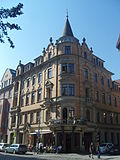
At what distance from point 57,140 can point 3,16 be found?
26.3 metres

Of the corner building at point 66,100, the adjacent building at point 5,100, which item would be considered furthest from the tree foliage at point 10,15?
the adjacent building at point 5,100

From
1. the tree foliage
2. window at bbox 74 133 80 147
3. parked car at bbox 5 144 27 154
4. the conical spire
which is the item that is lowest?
parked car at bbox 5 144 27 154

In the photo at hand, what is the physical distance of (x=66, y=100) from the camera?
34125 millimetres

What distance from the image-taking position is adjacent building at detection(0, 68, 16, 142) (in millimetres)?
50094

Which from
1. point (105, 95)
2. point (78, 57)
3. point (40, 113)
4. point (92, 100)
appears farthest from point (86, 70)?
point (40, 113)

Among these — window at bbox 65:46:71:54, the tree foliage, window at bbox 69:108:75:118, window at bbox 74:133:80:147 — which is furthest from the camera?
window at bbox 65:46:71:54

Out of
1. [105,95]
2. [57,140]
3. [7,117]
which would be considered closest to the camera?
[57,140]

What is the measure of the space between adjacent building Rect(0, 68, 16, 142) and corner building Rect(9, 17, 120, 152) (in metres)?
4.50

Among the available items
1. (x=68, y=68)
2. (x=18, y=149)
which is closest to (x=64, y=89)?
(x=68, y=68)

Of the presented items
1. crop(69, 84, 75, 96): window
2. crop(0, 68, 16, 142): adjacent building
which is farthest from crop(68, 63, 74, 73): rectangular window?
crop(0, 68, 16, 142): adjacent building

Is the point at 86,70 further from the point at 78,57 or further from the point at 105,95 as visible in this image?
the point at 105,95

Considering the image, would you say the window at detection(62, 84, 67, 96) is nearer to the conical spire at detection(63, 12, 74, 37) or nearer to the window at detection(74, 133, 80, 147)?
the window at detection(74, 133, 80, 147)

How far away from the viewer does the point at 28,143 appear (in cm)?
4041

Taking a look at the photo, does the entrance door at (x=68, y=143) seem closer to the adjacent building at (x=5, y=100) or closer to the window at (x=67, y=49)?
the window at (x=67, y=49)
